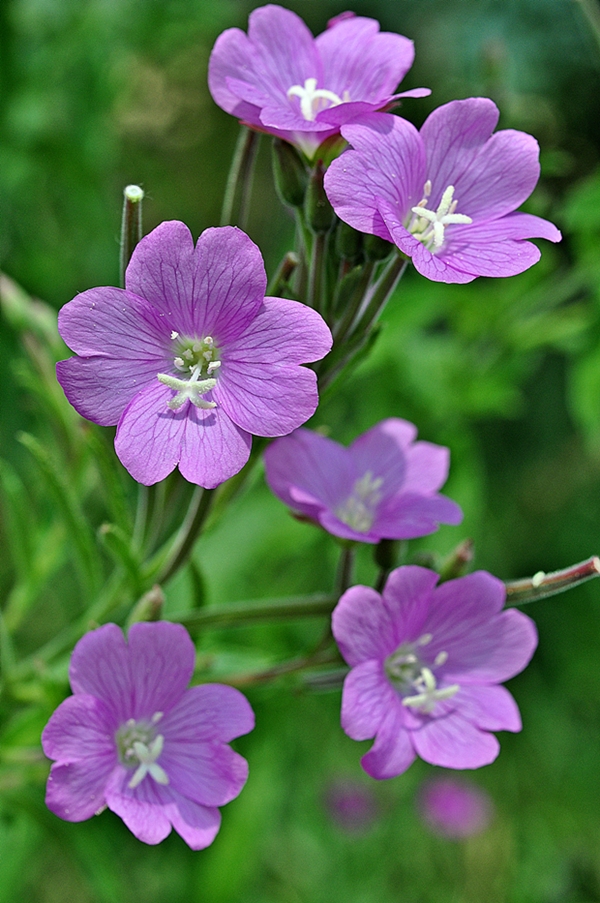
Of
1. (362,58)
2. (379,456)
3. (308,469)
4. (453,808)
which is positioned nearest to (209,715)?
(308,469)

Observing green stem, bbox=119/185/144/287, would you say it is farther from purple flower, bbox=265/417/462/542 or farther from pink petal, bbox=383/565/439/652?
pink petal, bbox=383/565/439/652

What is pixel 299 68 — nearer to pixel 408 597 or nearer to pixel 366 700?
pixel 408 597

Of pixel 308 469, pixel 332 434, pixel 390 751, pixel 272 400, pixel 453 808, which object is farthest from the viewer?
pixel 453 808

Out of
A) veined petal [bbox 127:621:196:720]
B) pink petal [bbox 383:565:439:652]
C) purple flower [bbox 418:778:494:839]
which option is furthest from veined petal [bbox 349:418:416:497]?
purple flower [bbox 418:778:494:839]

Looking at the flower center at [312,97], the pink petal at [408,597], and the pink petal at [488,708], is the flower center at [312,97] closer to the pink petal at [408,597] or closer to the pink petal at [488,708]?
the pink petal at [408,597]

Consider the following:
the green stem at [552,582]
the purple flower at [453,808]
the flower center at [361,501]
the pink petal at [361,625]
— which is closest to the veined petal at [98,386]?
the pink petal at [361,625]

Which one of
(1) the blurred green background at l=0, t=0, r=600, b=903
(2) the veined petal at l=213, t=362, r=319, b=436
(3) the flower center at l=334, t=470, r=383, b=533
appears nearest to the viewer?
(2) the veined petal at l=213, t=362, r=319, b=436

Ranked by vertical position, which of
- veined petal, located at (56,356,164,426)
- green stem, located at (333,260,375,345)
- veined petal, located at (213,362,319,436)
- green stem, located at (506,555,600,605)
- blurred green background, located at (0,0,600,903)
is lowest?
blurred green background, located at (0,0,600,903)
